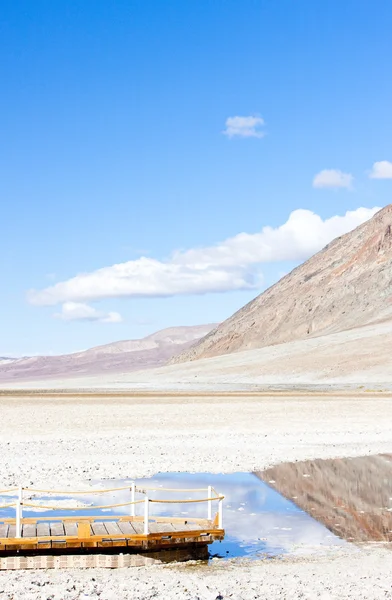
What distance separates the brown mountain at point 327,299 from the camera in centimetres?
12362

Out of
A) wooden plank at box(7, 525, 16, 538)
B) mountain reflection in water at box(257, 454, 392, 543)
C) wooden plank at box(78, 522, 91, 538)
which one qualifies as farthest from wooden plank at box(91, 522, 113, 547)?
mountain reflection in water at box(257, 454, 392, 543)

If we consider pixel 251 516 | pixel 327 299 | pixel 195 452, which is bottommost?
pixel 251 516

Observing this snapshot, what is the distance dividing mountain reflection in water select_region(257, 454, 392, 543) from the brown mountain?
309 ft

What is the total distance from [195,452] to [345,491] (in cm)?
700

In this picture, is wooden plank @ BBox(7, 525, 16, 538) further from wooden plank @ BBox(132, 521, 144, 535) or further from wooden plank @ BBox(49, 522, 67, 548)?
wooden plank @ BBox(132, 521, 144, 535)

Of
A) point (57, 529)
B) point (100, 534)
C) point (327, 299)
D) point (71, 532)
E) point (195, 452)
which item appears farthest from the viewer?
point (327, 299)

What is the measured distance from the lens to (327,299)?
5192 inches

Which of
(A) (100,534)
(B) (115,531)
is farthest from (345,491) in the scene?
(A) (100,534)

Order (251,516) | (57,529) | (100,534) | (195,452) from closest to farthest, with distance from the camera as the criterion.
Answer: (100,534)
(57,529)
(251,516)
(195,452)

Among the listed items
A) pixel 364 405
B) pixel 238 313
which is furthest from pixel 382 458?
pixel 238 313

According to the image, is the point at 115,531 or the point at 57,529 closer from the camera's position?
the point at 115,531

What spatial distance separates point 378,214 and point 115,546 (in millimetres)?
139922

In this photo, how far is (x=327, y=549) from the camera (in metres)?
12.5

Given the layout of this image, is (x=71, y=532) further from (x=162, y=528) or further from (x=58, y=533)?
(x=162, y=528)
